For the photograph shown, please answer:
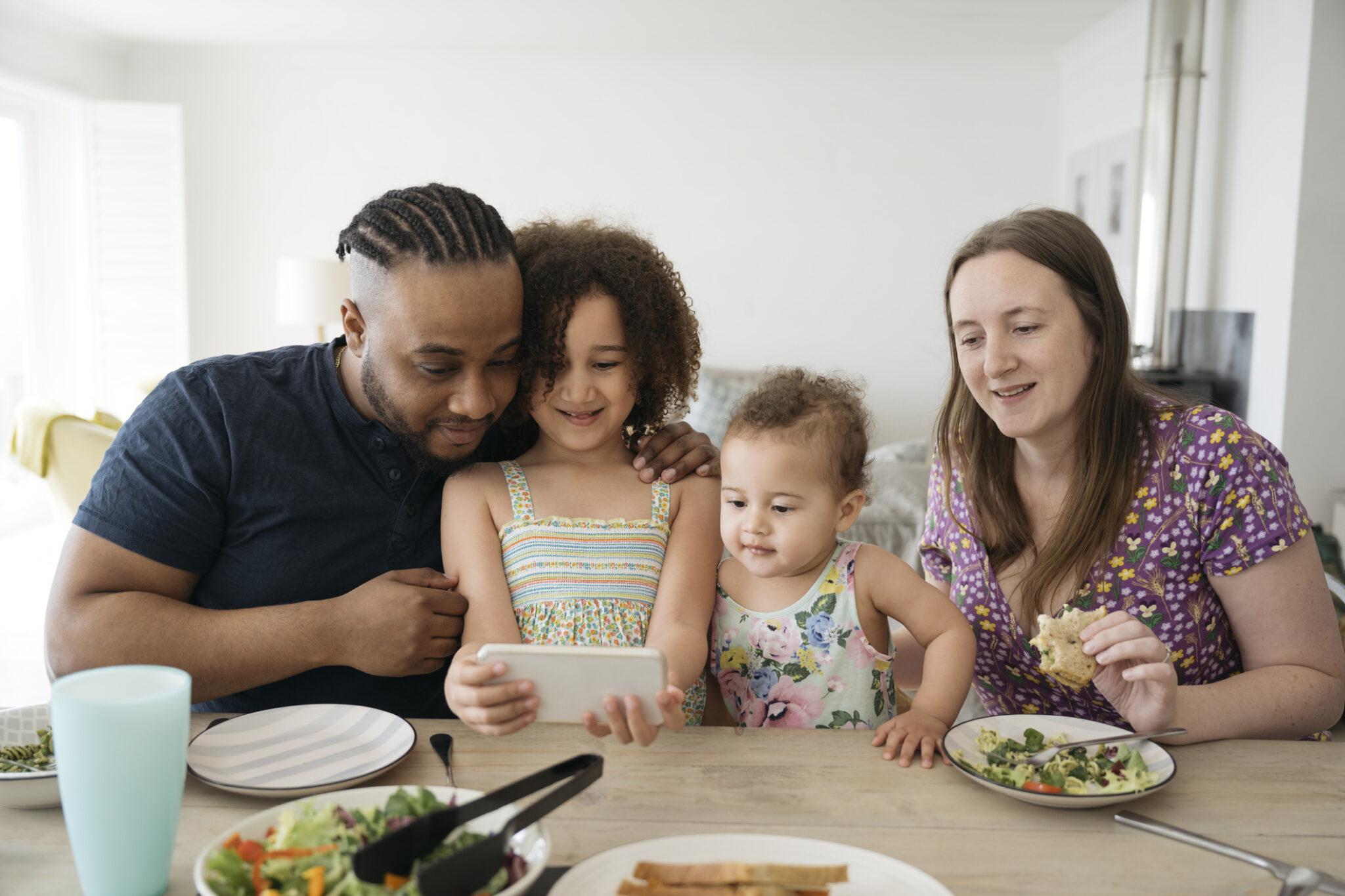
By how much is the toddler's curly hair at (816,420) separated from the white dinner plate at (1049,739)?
0.42 meters

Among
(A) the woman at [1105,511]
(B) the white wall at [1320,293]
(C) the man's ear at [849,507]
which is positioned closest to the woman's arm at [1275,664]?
(A) the woman at [1105,511]

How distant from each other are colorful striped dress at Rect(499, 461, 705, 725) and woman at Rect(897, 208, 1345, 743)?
532 mm

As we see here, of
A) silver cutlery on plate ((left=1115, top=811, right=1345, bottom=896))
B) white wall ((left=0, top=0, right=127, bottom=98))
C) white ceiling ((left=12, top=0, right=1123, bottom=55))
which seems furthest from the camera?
white wall ((left=0, top=0, right=127, bottom=98))

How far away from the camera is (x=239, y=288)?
6914 mm

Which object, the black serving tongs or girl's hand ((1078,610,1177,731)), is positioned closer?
the black serving tongs

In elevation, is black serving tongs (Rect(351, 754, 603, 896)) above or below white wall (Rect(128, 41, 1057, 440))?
below

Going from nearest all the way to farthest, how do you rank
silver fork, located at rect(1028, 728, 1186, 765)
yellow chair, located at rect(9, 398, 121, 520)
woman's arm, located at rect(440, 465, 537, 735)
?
silver fork, located at rect(1028, 728, 1186, 765) → woman's arm, located at rect(440, 465, 537, 735) → yellow chair, located at rect(9, 398, 121, 520)

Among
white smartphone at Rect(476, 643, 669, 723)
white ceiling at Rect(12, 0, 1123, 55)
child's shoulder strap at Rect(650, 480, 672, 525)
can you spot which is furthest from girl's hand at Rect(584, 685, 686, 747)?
white ceiling at Rect(12, 0, 1123, 55)

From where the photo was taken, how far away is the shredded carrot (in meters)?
0.84

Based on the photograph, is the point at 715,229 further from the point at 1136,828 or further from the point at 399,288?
the point at 1136,828

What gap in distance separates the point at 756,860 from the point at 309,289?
17.3ft

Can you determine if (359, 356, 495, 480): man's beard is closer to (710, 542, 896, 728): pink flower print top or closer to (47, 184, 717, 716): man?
(47, 184, 717, 716): man

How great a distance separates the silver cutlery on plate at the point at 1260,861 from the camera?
93 centimetres

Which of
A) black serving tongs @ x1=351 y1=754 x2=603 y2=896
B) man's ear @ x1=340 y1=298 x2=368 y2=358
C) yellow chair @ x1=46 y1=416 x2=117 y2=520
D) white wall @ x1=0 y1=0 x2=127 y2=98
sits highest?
white wall @ x1=0 y1=0 x2=127 y2=98
